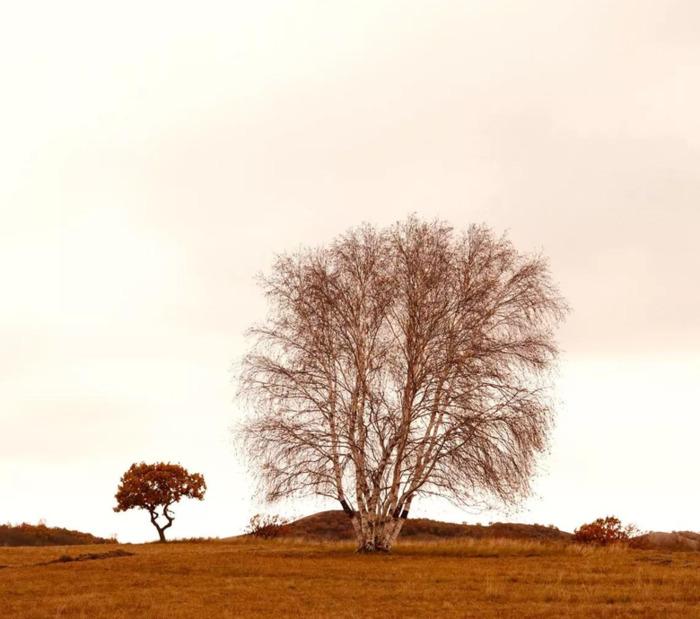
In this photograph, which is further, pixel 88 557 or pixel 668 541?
pixel 668 541

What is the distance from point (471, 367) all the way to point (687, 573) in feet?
36.3

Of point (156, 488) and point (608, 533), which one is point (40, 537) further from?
point (608, 533)

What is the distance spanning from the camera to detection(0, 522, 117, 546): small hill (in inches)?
1977

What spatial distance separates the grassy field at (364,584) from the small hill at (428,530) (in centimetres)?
1865

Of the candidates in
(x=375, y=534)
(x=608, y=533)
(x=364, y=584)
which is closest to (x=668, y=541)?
(x=608, y=533)

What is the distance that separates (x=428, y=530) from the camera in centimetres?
5344

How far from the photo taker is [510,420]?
2980cm

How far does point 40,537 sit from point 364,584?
36982mm

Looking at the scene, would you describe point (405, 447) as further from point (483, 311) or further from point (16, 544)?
point (16, 544)

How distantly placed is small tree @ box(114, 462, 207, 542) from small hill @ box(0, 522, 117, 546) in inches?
198

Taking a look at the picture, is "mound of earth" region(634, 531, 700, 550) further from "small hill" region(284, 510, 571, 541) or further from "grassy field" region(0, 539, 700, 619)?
"small hill" region(284, 510, 571, 541)

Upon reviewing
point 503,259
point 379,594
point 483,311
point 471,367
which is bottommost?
point 379,594

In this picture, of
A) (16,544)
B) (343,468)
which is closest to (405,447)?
(343,468)

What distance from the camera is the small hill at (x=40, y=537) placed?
50.2 metres
